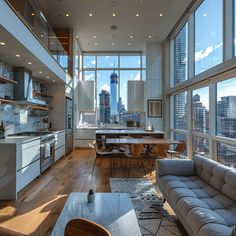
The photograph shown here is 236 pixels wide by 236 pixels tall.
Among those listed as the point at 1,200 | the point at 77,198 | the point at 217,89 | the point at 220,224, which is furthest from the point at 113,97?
the point at 220,224

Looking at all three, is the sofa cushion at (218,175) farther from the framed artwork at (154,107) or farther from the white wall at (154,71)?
the white wall at (154,71)

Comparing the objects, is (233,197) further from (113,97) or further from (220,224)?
(113,97)

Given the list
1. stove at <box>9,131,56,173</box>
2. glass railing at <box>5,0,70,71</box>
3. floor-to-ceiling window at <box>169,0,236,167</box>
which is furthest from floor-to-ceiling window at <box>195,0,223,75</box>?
stove at <box>9,131,56,173</box>

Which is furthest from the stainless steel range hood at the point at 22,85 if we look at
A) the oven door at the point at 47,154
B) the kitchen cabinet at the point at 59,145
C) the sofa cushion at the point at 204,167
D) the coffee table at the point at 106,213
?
the sofa cushion at the point at 204,167

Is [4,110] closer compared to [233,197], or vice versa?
[233,197]

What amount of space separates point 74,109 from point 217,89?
18.2 ft

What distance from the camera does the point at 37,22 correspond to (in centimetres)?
495

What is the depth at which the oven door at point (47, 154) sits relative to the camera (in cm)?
486

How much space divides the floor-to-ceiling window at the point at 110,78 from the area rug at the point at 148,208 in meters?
6.05

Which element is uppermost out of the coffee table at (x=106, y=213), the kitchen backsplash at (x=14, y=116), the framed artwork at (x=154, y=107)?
the framed artwork at (x=154, y=107)

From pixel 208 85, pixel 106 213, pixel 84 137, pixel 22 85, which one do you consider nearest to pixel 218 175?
pixel 106 213

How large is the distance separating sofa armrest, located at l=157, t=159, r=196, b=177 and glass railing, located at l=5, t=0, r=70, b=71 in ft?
11.6

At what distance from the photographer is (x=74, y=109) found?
28.4 ft

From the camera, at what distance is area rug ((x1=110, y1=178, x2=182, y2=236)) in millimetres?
2521
